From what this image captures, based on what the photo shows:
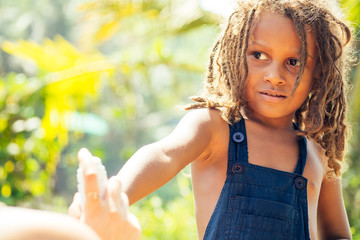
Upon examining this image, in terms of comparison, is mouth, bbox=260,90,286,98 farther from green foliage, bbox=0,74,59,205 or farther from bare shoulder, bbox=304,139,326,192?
green foliage, bbox=0,74,59,205

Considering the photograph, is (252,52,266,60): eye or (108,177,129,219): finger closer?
(108,177,129,219): finger

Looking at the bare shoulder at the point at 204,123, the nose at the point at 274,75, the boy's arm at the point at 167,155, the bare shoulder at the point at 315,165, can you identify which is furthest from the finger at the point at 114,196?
the bare shoulder at the point at 315,165

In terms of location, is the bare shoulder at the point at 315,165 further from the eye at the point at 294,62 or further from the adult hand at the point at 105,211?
the adult hand at the point at 105,211

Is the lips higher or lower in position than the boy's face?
lower

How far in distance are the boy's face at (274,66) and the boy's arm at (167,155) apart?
169 millimetres

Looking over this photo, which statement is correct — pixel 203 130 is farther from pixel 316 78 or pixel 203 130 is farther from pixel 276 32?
pixel 316 78

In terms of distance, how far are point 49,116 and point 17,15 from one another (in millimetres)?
17424

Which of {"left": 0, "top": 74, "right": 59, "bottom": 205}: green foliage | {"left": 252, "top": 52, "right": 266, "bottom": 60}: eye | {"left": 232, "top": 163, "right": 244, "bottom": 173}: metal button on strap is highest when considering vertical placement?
{"left": 0, "top": 74, "right": 59, "bottom": 205}: green foliage

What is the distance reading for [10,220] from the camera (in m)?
0.65

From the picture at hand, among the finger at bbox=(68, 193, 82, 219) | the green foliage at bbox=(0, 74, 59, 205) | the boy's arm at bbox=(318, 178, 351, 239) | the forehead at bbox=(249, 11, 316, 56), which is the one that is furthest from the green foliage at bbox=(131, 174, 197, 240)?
the finger at bbox=(68, 193, 82, 219)

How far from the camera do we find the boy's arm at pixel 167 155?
4.16 feet

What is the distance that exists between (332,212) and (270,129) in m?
0.42

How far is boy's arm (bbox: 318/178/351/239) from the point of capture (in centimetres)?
195

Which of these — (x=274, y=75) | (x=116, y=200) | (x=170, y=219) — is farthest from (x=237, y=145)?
(x=170, y=219)
